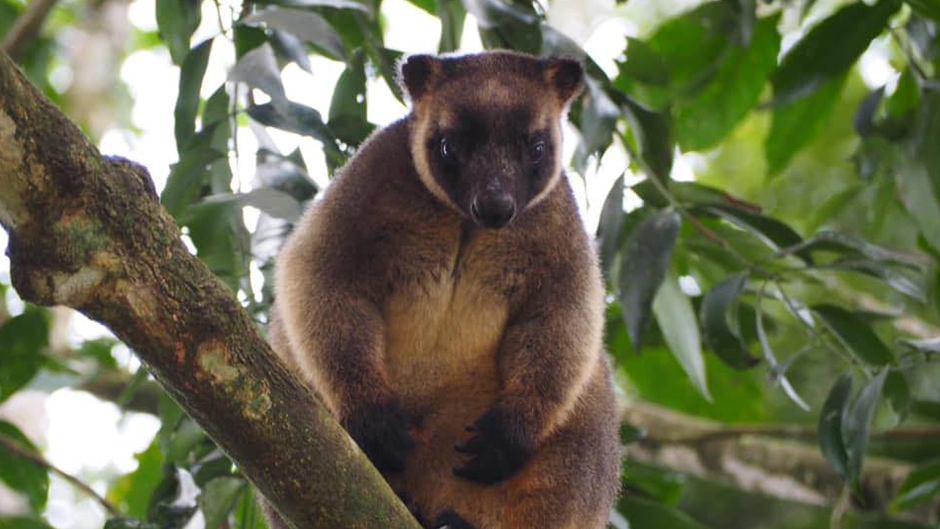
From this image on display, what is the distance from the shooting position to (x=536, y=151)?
467 cm

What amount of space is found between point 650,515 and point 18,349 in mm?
3082

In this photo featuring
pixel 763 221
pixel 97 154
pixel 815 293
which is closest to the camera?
pixel 97 154

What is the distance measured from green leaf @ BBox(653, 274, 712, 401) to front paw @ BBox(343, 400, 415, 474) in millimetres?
1506

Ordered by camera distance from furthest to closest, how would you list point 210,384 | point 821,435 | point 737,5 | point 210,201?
point 737,5, point 821,435, point 210,201, point 210,384

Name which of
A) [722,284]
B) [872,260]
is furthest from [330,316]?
[872,260]

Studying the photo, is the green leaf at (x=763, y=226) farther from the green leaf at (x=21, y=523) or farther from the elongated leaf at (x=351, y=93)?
the green leaf at (x=21, y=523)

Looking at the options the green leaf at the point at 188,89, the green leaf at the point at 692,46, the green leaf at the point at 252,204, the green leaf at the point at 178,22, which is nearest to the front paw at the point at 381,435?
the green leaf at the point at 252,204

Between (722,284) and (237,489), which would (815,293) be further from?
(237,489)

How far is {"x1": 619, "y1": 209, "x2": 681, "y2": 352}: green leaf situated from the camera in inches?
196

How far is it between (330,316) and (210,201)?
2.40 ft

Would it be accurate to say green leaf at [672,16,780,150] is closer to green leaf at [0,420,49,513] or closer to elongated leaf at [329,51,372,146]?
elongated leaf at [329,51,372,146]

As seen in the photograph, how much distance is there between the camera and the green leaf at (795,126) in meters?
6.84

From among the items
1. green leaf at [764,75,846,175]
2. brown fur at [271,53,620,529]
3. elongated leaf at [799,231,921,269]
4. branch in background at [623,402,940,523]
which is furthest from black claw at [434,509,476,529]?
branch in background at [623,402,940,523]

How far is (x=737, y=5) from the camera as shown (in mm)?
6441
